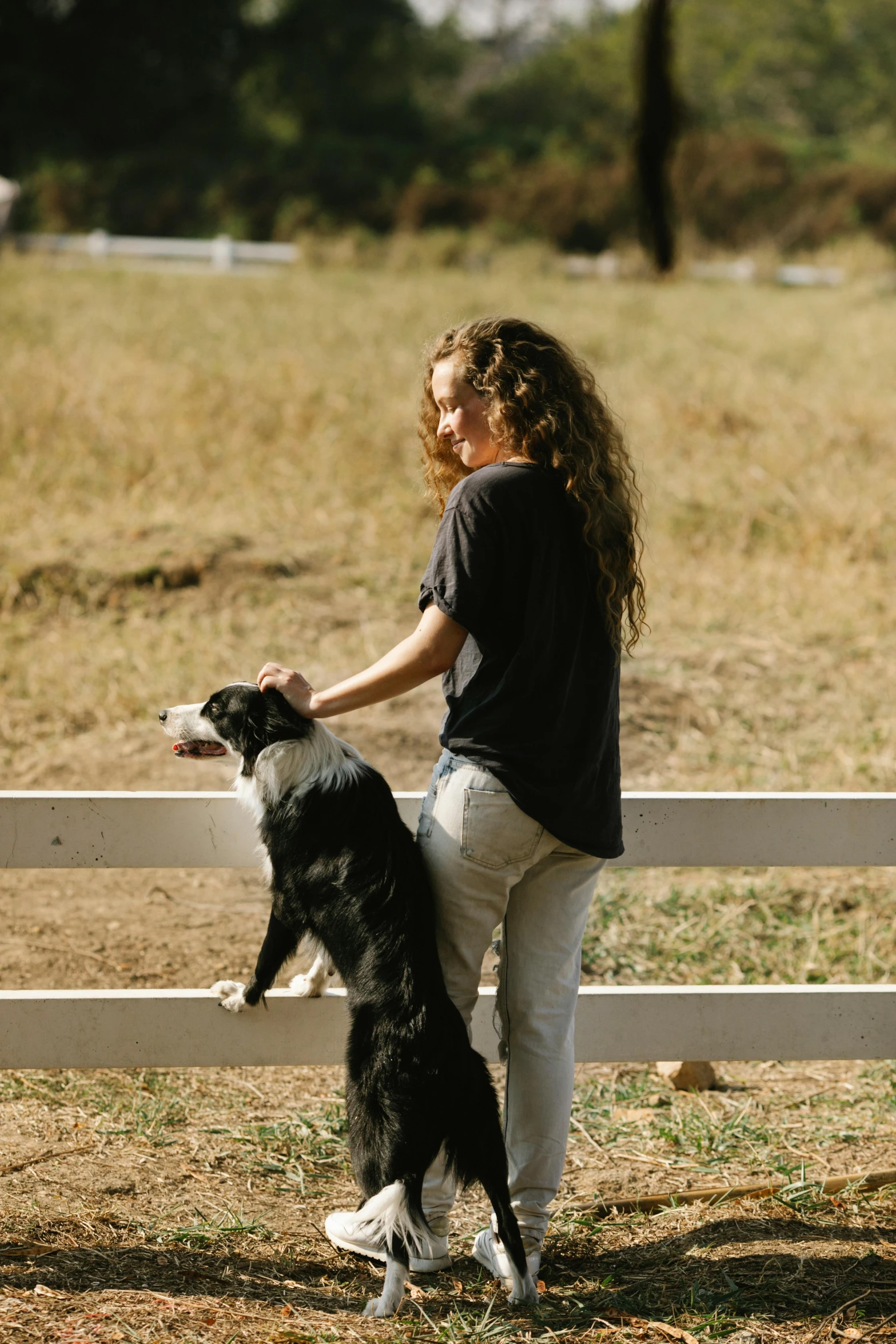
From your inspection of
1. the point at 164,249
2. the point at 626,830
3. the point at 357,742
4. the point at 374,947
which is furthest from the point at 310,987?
the point at 164,249

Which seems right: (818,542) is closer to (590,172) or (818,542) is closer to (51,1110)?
(51,1110)

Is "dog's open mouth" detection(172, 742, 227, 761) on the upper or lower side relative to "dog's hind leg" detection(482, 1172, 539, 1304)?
upper

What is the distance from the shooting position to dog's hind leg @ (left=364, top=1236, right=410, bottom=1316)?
8.17ft

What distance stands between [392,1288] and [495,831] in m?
0.93

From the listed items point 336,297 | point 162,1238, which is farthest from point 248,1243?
point 336,297

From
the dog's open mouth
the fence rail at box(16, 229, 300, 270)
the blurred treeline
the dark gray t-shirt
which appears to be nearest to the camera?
the dark gray t-shirt

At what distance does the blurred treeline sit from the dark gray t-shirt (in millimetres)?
23736

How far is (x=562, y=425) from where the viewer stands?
247 cm

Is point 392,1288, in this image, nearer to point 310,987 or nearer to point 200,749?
point 310,987

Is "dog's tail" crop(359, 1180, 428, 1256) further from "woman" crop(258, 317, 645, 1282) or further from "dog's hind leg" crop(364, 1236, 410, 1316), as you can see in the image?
"woman" crop(258, 317, 645, 1282)

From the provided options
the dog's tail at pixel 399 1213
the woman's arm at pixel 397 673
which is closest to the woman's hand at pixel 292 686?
the woman's arm at pixel 397 673

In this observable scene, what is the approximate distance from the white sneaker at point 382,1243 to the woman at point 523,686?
0.8 inches

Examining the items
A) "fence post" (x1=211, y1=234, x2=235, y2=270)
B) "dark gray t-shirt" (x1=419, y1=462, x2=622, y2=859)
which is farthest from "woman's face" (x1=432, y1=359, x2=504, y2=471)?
"fence post" (x1=211, y1=234, x2=235, y2=270)

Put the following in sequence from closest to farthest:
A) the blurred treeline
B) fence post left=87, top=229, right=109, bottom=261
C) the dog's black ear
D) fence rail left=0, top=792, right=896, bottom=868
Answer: the dog's black ear, fence rail left=0, top=792, right=896, bottom=868, fence post left=87, top=229, right=109, bottom=261, the blurred treeline
